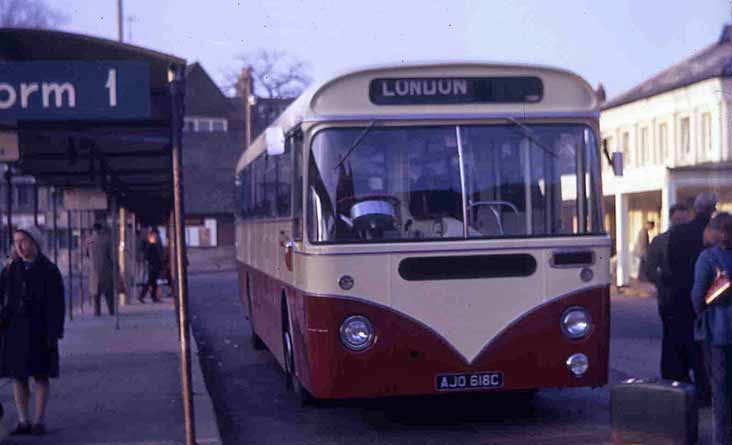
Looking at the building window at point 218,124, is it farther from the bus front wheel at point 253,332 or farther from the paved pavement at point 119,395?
the bus front wheel at point 253,332

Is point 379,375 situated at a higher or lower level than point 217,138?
lower

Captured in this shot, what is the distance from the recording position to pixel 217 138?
263 feet

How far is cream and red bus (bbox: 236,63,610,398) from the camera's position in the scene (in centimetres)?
979

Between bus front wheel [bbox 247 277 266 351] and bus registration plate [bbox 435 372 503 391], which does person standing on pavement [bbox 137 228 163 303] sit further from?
bus registration plate [bbox 435 372 503 391]

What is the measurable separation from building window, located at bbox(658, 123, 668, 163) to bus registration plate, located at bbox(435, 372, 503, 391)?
104 ft

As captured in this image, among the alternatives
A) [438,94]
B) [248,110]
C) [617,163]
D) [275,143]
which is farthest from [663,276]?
[248,110]

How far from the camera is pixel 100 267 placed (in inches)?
1001

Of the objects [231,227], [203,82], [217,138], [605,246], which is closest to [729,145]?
[605,246]

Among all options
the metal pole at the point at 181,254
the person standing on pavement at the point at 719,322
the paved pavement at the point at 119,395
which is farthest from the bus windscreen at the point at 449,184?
the paved pavement at the point at 119,395

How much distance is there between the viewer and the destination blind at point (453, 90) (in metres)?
10.1

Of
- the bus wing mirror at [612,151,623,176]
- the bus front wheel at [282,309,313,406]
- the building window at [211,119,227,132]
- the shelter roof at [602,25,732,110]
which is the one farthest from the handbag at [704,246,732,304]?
the building window at [211,119,227,132]

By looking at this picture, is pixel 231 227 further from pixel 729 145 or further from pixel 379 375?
pixel 379 375

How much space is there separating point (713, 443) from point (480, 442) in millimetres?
1896

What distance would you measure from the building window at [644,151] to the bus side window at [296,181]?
32.5 m
